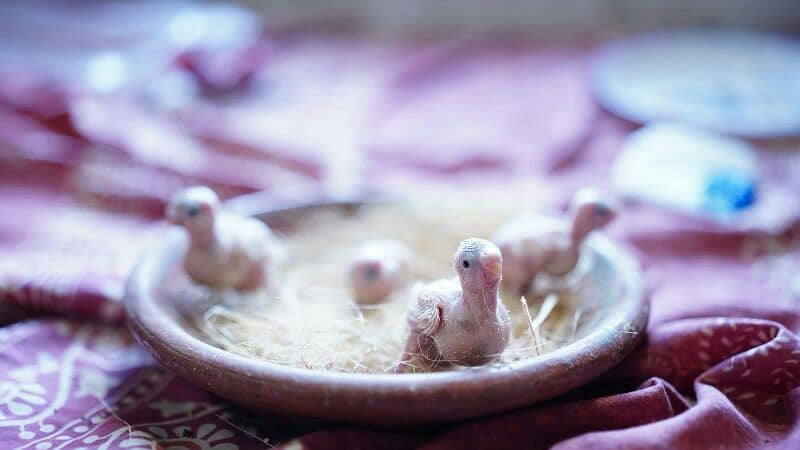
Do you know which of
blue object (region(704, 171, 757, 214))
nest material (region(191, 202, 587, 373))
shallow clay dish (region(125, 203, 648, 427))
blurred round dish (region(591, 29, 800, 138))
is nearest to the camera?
shallow clay dish (region(125, 203, 648, 427))

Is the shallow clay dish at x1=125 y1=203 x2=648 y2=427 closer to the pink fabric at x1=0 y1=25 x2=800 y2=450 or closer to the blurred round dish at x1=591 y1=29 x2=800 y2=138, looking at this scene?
the pink fabric at x1=0 y1=25 x2=800 y2=450

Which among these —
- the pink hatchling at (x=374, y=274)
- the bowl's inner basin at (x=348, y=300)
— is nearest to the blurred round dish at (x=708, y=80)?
the bowl's inner basin at (x=348, y=300)

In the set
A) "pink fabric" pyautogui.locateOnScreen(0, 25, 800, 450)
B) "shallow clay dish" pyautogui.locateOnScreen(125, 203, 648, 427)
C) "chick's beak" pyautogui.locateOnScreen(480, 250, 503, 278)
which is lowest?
"pink fabric" pyautogui.locateOnScreen(0, 25, 800, 450)

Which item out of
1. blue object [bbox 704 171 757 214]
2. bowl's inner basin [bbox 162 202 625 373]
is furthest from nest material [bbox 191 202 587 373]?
blue object [bbox 704 171 757 214]

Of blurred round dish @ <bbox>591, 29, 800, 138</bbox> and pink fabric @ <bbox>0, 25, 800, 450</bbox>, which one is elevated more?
blurred round dish @ <bbox>591, 29, 800, 138</bbox>

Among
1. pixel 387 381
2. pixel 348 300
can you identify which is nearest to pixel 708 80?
pixel 348 300

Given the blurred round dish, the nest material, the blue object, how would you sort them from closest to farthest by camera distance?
1. the nest material
2. the blue object
3. the blurred round dish

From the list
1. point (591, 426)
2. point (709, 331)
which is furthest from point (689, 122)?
point (591, 426)
